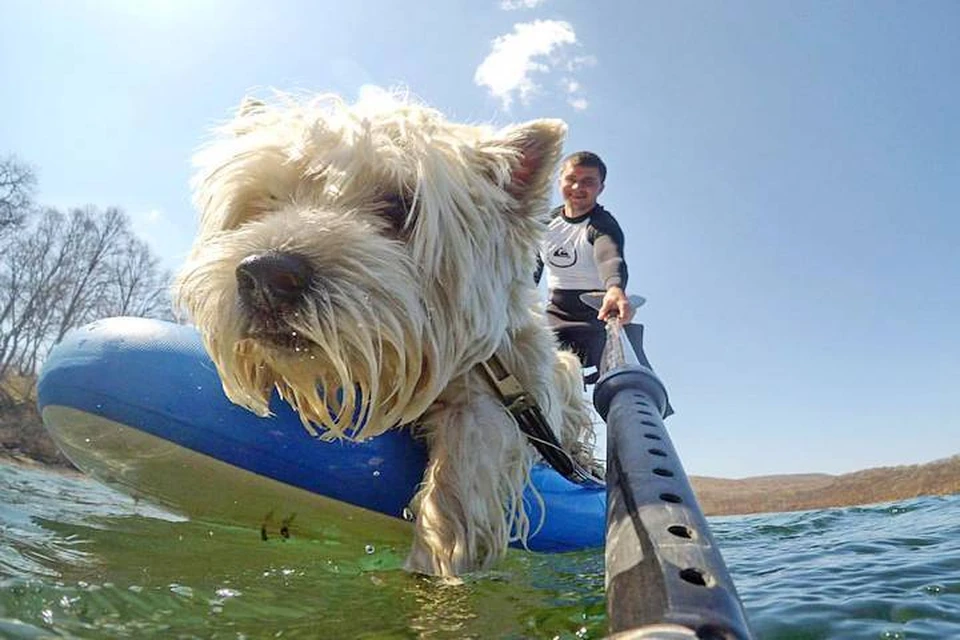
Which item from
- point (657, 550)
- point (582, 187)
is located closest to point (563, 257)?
point (582, 187)

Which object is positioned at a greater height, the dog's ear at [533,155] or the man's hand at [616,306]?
the dog's ear at [533,155]

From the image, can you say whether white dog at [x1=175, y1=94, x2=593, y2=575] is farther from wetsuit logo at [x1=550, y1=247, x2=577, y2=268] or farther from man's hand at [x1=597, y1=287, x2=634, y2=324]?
wetsuit logo at [x1=550, y1=247, x2=577, y2=268]

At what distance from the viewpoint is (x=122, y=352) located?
3.57m

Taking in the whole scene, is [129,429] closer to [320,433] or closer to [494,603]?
[320,433]

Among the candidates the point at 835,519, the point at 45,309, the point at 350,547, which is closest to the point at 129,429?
the point at 350,547

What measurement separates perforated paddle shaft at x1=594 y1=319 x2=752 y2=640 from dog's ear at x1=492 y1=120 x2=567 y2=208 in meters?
1.31

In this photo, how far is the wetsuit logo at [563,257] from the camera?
7.04m

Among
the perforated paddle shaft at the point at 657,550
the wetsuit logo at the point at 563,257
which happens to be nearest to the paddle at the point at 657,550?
the perforated paddle shaft at the point at 657,550

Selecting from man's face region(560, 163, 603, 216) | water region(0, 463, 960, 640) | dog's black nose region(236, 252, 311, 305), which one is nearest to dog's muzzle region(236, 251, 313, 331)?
dog's black nose region(236, 252, 311, 305)

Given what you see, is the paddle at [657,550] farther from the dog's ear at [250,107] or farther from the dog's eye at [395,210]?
the dog's ear at [250,107]

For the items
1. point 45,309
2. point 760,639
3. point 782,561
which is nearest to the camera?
point 760,639

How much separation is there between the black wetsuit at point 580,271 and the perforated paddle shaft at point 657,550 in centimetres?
366

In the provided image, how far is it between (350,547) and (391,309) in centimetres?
141

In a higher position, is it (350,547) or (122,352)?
(122,352)
